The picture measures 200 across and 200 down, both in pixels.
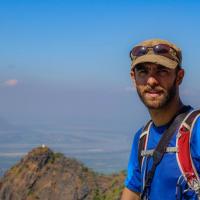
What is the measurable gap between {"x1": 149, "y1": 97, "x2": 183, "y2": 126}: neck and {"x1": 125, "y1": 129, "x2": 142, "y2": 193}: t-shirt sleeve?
638mm

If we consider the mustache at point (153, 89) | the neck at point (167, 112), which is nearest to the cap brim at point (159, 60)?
the mustache at point (153, 89)

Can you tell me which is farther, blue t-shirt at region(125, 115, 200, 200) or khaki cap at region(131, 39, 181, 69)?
khaki cap at region(131, 39, 181, 69)

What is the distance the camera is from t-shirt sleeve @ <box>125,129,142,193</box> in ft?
24.0

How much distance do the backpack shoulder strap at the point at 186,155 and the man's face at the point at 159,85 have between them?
0.42m

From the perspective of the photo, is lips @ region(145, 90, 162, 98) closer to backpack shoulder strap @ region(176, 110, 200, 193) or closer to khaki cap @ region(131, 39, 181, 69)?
khaki cap @ region(131, 39, 181, 69)

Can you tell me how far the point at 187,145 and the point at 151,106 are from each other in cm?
76

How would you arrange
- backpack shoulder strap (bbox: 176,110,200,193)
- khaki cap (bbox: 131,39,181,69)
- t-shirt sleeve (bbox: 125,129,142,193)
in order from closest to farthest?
backpack shoulder strap (bbox: 176,110,200,193) → khaki cap (bbox: 131,39,181,69) → t-shirt sleeve (bbox: 125,129,142,193)

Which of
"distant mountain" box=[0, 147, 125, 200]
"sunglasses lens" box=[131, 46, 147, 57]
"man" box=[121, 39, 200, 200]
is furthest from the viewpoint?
"distant mountain" box=[0, 147, 125, 200]

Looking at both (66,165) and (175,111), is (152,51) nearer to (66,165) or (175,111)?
(175,111)

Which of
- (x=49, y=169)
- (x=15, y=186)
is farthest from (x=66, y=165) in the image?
(x=15, y=186)

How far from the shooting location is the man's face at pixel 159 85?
21.5ft

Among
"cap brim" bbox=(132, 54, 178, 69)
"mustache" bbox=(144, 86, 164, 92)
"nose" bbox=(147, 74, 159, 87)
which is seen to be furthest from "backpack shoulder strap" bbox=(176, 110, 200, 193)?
"cap brim" bbox=(132, 54, 178, 69)

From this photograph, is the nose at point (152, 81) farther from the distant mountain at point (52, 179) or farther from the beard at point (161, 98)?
the distant mountain at point (52, 179)

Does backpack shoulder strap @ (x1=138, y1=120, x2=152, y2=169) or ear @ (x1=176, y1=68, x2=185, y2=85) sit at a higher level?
ear @ (x1=176, y1=68, x2=185, y2=85)
